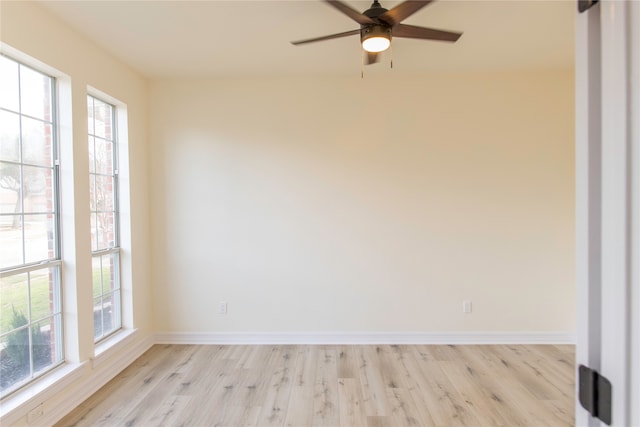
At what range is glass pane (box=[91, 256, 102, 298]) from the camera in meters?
2.83

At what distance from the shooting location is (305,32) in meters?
2.55

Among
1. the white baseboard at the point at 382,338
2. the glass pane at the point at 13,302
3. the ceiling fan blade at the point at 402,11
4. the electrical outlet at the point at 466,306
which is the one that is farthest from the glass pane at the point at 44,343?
the electrical outlet at the point at 466,306

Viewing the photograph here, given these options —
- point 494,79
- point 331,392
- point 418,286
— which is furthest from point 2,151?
point 494,79

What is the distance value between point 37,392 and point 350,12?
10.3 feet

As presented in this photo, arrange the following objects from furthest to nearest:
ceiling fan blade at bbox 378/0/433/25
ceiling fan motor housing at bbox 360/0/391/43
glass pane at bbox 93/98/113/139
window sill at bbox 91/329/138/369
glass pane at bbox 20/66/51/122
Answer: glass pane at bbox 93/98/113/139, window sill at bbox 91/329/138/369, glass pane at bbox 20/66/51/122, ceiling fan motor housing at bbox 360/0/391/43, ceiling fan blade at bbox 378/0/433/25

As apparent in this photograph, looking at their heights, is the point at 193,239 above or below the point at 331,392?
above

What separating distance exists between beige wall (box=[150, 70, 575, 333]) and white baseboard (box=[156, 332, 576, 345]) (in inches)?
2.9

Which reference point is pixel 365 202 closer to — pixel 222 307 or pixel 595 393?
pixel 222 307

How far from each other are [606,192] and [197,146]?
3501 millimetres

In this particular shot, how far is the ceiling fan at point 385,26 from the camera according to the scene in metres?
1.80

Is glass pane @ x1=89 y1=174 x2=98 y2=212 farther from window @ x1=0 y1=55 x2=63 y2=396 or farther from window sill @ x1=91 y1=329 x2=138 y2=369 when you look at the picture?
window sill @ x1=91 y1=329 x2=138 y2=369

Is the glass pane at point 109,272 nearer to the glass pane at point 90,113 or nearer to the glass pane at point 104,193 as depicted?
the glass pane at point 104,193

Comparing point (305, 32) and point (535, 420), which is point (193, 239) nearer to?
point (305, 32)

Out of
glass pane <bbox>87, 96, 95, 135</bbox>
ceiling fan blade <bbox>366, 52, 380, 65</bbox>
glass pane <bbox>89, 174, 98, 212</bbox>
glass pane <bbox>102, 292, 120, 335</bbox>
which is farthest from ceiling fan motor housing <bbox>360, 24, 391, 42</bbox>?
glass pane <bbox>102, 292, 120, 335</bbox>
